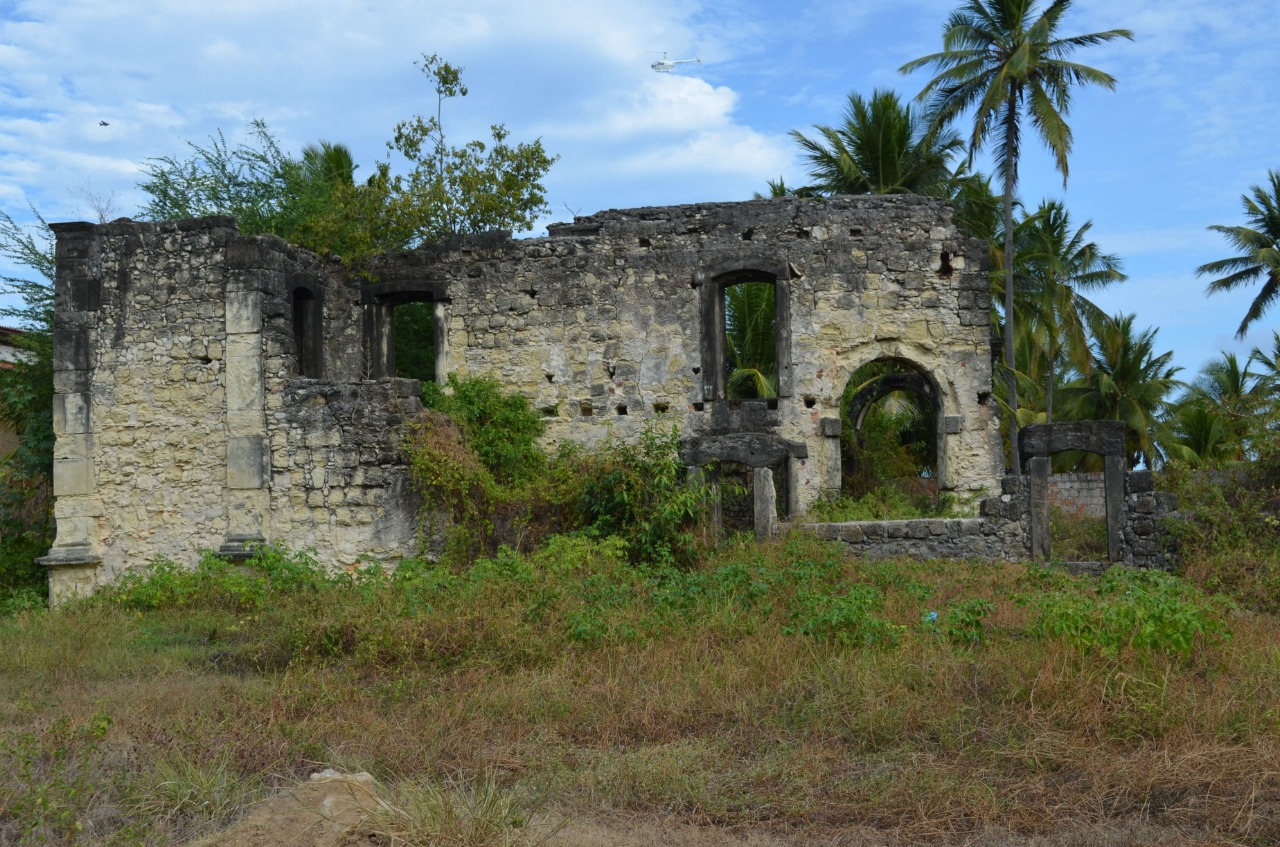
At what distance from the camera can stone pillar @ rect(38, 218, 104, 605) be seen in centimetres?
1179

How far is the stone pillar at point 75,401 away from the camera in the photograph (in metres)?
11.8

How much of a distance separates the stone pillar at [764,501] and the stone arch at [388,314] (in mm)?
5009

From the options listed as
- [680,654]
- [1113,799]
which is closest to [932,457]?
[680,654]

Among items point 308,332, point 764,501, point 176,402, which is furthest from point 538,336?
point 176,402

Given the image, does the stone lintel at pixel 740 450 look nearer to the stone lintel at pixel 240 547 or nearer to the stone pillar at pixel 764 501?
the stone pillar at pixel 764 501

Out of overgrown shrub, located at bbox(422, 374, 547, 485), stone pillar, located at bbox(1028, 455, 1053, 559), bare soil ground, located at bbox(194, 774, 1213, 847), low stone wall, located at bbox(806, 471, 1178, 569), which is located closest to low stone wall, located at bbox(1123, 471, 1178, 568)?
low stone wall, located at bbox(806, 471, 1178, 569)

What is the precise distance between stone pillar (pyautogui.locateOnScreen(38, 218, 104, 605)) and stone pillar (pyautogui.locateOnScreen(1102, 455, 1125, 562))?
453 inches

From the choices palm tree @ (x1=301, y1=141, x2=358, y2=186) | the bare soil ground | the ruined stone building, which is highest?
palm tree @ (x1=301, y1=141, x2=358, y2=186)

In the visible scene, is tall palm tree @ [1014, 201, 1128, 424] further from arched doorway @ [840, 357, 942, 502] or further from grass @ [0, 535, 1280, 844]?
grass @ [0, 535, 1280, 844]

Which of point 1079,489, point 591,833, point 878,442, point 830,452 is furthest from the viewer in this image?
point 1079,489

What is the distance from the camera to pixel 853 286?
14.1 m

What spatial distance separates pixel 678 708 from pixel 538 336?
9162 mm

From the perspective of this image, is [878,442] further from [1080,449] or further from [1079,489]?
[1079,489]

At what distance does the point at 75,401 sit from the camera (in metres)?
11.9
